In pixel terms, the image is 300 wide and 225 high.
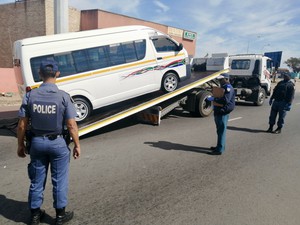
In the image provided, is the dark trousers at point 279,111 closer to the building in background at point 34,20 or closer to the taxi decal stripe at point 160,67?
the taxi decal stripe at point 160,67

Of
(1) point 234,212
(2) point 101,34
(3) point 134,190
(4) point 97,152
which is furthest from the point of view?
(2) point 101,34

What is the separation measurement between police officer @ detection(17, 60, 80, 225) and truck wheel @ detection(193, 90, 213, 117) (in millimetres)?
6920

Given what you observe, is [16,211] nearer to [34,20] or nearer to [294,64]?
[34,20]

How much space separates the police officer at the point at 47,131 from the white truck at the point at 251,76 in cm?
1117

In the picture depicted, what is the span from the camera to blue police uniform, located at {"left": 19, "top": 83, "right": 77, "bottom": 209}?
104 inches

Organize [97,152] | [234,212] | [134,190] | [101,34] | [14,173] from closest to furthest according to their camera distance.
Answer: [234,212]
[134,190]
[14,173]
[97,152]
[101,34]

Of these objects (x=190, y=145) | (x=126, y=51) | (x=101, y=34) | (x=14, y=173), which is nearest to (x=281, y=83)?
(x=190, y=145)

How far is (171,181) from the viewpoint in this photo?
419 centimetres

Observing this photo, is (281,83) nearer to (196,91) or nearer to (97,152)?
(196,91)

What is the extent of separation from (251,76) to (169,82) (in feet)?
22.4

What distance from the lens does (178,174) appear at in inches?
176

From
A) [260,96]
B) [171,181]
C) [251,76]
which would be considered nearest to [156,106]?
[171,181]

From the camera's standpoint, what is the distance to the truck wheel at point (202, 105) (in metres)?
Result: 9.21

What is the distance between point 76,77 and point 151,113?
2.68 meters
